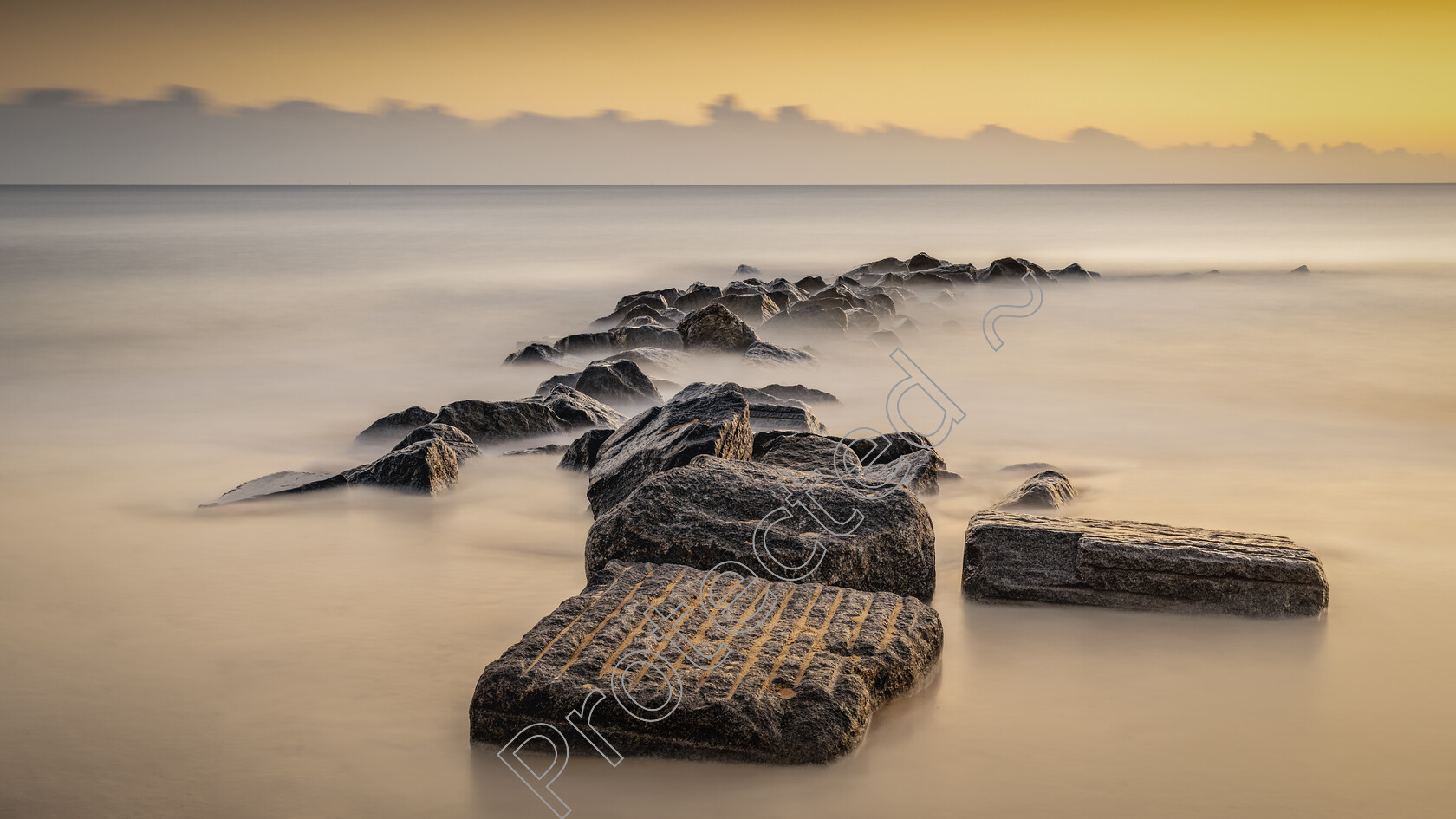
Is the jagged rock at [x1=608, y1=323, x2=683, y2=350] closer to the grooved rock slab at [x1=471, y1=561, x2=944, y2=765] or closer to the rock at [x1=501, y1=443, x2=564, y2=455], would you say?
the rock at [x1=501, y1=443, x2=564, y2=455]

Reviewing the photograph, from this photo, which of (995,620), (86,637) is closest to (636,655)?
(995,620)

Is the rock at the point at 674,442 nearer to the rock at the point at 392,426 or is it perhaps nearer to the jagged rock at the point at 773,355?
the rock at the point at 392,426

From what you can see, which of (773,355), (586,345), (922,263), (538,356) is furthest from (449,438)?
(922,263)

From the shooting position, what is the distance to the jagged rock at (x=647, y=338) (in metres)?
10.6

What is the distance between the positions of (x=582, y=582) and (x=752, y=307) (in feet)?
32.0

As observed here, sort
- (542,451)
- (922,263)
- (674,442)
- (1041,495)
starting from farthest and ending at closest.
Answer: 1. (922,263)
2. (542,451)
3. (1041,495)
4. (674,442)

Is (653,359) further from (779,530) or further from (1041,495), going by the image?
(779,530)

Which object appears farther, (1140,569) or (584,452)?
(584,452)

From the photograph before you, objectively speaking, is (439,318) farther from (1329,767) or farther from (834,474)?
(1329,767)

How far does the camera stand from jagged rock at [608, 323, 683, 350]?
10570mm

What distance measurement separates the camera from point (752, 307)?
45.2 ft

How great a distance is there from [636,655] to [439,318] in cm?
1396

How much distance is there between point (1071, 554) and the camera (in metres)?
3.86

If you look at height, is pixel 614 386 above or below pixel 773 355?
below
